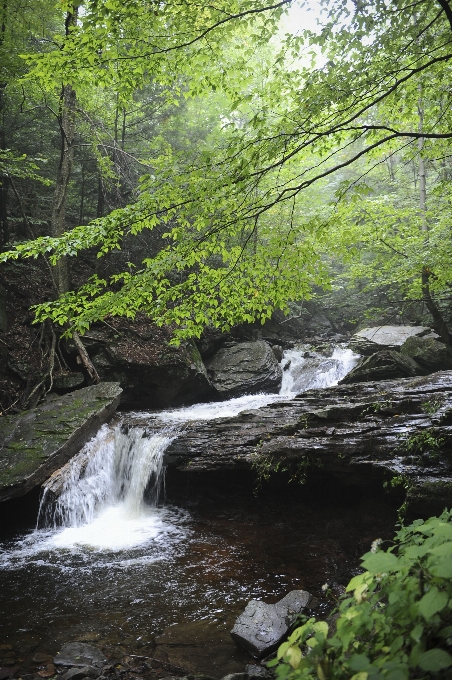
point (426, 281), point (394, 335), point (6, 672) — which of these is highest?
point (426, 281)

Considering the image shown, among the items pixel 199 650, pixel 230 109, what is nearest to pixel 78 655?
pixel 199 650

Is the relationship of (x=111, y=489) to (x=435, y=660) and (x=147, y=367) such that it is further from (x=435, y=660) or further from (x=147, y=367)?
(x=435, y=660)

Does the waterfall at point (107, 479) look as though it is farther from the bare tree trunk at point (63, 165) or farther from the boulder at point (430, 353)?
the boulder at point (430, 353)

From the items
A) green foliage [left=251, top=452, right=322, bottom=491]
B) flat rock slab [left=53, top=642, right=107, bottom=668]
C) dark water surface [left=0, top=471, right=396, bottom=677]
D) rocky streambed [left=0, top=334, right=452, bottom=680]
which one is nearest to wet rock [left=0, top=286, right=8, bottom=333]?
rocky streambed [left=0, top=334, right=452, bottom=680]

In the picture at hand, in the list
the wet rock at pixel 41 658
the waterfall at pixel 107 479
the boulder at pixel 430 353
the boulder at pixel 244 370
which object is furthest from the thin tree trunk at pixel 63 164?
the boulder at pixel 430 353

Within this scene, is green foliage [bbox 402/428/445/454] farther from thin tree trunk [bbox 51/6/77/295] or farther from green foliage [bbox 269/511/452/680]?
thin tree trunk [bbox 51/6/77/295]

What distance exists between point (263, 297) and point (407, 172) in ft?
73.1

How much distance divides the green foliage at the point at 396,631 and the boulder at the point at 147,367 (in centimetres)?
1073

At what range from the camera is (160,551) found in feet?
21.3

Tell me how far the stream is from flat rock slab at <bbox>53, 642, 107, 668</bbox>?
0.44 feet

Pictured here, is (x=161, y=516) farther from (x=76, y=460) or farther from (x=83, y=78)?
(x=83, y=78)

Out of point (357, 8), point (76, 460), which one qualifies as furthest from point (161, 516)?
point (357, 8)

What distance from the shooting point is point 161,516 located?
26.1 feet

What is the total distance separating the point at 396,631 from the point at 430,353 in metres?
11.6
